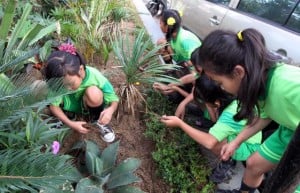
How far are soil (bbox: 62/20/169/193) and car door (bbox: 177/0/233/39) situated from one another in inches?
56.6

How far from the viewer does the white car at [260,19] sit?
274 centimetres

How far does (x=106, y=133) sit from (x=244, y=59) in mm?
1191

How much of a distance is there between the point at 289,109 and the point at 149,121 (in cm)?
121

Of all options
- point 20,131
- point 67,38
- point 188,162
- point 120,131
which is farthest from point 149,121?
point 67,38

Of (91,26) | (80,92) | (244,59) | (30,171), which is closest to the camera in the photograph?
(30,171)

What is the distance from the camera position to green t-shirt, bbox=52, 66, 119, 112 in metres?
2.30

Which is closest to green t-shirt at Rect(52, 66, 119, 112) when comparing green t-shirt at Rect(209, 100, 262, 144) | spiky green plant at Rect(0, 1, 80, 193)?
spiky green plant at Rect(0, 1, 80, 193)

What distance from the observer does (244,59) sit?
1572mm

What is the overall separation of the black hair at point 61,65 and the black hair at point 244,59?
2.89 ft

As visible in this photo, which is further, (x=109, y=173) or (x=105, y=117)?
(x=105, y=117)

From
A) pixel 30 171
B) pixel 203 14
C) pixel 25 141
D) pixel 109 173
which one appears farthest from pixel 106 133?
pixel 203 14

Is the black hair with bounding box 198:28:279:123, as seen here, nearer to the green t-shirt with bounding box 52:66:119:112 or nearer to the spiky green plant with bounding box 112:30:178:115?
the green t-shirt with bounding box 52:66:119:112

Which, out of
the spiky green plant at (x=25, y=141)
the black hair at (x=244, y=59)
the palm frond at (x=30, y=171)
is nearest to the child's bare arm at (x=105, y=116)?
the spiky green plant at (x=25, y=141)

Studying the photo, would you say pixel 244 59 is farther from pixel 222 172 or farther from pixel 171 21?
pixel 171 21
